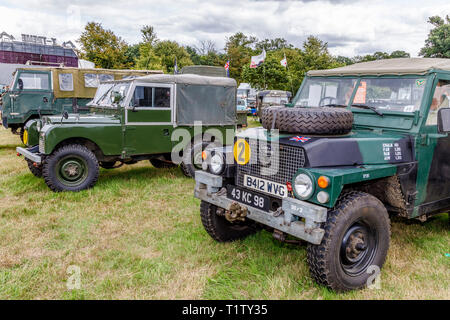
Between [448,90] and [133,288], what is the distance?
3.69 metres

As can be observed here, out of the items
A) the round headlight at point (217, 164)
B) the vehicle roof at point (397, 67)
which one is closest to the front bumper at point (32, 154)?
the round headlight at point (217, 164)

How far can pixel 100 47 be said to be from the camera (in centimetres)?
2372

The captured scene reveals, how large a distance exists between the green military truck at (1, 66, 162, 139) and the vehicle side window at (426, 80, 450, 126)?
30.2ft

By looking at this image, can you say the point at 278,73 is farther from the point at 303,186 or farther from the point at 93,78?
the point at 303,186

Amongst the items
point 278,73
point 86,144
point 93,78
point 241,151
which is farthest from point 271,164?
point 278,73

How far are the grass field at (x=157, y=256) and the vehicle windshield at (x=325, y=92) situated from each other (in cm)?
174

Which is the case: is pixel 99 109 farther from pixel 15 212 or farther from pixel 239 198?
pixel 239 198

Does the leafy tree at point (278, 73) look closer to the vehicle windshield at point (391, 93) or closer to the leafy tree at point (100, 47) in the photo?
the leafy tree at point (100, 47)

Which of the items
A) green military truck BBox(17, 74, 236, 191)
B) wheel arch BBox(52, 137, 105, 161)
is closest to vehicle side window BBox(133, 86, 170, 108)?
green military truck BBox(17, 74, 236, 191)

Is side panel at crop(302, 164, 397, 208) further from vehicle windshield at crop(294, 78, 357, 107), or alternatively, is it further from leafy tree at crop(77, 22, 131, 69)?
leafy tree at crop(77, 22, 131, 69)

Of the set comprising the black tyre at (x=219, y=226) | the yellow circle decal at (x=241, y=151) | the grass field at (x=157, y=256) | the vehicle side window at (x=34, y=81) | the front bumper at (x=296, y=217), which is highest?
the vehicle side window at (x=34, y=81)

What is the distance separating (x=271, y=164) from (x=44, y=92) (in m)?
9.43

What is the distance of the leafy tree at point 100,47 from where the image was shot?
23375mm
